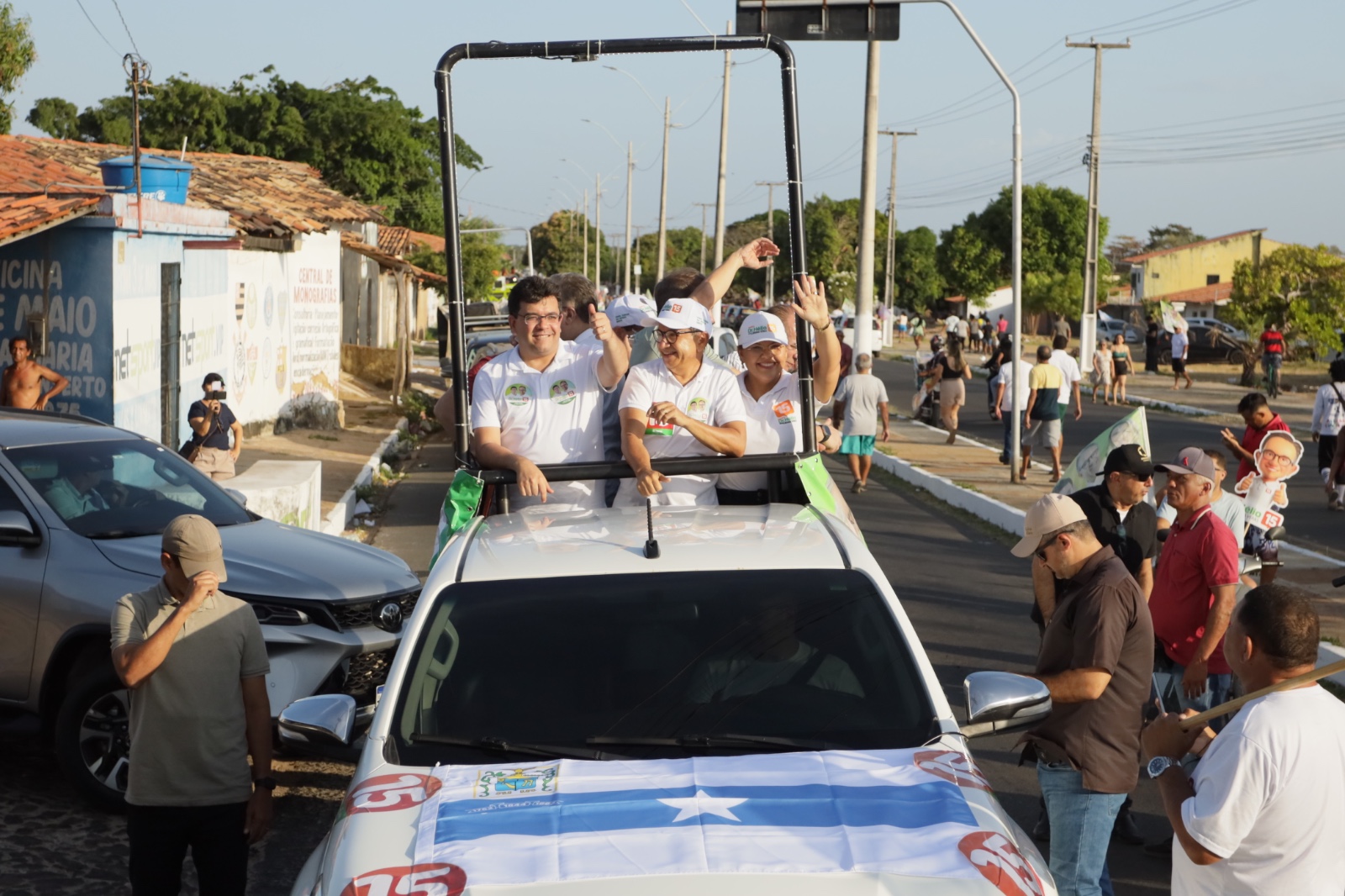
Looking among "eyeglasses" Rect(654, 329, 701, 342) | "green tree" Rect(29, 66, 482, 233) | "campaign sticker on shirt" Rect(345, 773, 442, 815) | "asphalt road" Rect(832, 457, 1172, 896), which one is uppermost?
"green tree" Rect(29, 66, 482, 233)

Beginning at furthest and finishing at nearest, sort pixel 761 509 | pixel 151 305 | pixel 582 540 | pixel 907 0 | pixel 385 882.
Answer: pixel 907 0 < pixel 151 305 < pixel 761 509 < pixel 582 540 < pixel 385 882

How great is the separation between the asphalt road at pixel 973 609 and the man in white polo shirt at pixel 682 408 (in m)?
2.28

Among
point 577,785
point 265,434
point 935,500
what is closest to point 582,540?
point 577,785

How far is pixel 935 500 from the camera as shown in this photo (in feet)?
56.6

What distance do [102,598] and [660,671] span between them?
11.9 ft

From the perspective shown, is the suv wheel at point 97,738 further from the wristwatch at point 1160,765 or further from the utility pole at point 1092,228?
the utility pole at point 1092,228

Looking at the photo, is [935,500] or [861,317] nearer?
[935,500]

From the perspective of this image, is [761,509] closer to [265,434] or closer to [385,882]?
[385,882]

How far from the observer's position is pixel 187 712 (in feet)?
14.1

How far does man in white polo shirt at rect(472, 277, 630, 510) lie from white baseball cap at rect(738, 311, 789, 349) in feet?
1.69

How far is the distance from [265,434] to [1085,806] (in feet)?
61.7

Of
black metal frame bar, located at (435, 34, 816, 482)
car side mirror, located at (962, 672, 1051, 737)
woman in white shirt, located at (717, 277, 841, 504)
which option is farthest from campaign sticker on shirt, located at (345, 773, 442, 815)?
woman in white shirt, located at (717, 277, 841, 504)

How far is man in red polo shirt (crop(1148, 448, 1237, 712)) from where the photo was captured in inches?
230

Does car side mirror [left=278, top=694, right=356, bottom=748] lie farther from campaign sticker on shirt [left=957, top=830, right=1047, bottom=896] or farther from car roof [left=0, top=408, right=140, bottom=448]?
car roof [left=0, top=408, right=140, bottom=448]
